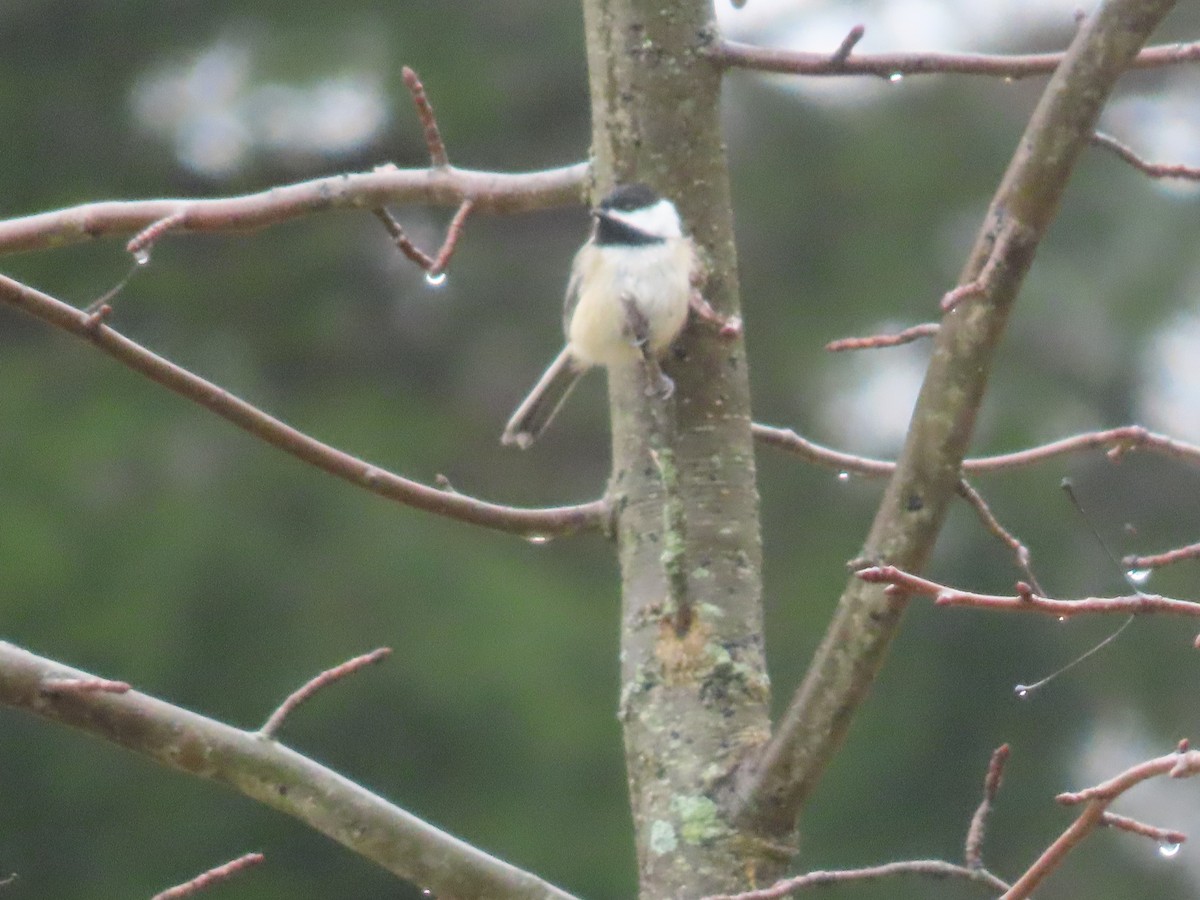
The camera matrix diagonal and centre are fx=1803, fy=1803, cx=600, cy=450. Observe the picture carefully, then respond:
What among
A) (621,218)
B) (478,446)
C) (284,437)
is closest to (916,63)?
(621,218)

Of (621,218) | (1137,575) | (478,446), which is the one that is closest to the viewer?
(1137,575)

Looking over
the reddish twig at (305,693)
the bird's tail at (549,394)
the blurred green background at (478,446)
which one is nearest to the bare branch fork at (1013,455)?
the reddish twig at (305,693)

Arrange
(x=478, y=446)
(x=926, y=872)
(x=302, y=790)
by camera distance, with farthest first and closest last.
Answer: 1. (x=478, y=446)
2. (x=302, y=790)
3. (x=926, y=872)

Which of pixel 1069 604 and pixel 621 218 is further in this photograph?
pixel 621 218

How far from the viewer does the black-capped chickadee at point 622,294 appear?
1845mm

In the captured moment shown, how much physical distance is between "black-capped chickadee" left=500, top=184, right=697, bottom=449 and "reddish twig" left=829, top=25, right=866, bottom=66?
221 millimetres

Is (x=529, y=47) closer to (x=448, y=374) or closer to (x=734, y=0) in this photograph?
(x=448, y=374)

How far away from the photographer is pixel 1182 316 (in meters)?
7.07

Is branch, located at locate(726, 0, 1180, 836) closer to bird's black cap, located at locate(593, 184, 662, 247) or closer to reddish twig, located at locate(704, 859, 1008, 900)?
reddish twig, located at locate(704, 859, 1008, 900)

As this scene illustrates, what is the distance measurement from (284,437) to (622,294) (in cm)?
57

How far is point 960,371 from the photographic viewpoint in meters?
1.51

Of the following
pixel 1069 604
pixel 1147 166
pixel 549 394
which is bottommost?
pixel 549 394

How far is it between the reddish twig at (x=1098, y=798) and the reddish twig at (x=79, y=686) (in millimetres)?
761

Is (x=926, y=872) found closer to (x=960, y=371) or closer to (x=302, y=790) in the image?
(x=960, y=371)
